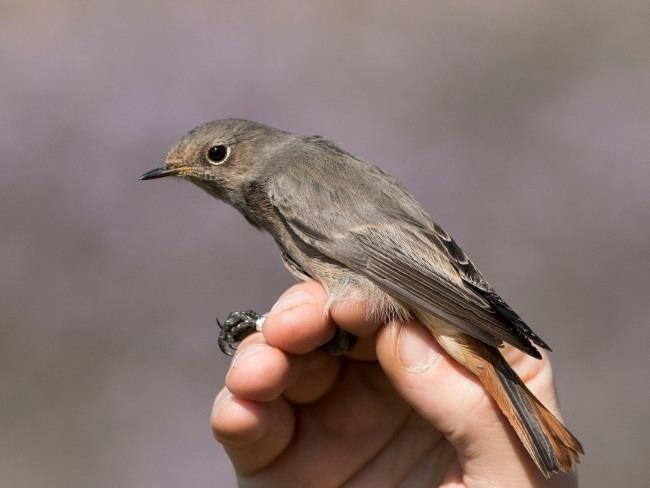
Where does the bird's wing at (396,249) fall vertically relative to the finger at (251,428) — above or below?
above

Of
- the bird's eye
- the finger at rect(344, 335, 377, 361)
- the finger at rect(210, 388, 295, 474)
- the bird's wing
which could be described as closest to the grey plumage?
the bird's wing

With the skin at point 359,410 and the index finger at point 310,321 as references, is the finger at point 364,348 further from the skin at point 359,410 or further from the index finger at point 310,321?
the index finger at point 310,321

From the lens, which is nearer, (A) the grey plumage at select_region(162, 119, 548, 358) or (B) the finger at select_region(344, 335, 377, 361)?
(A) the grey plumage at select_region(162, 119, 548, 358)

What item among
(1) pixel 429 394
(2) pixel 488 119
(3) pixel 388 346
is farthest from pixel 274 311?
(2) pixel 488 119

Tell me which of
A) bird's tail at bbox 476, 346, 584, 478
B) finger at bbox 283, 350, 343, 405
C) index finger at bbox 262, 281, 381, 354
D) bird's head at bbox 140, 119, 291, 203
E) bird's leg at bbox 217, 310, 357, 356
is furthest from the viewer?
bird's head at bbox 140, 119, 291, 203

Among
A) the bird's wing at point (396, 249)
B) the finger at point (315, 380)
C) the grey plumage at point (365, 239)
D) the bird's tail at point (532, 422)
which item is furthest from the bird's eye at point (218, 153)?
the bird's tail at point (532, 422)

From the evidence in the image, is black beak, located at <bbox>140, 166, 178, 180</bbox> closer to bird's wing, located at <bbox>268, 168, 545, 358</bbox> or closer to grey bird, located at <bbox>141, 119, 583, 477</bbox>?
grey bird, located at <bbox>141, 119, 583, 477</bbox>

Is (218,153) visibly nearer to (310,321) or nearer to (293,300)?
(293,300)
